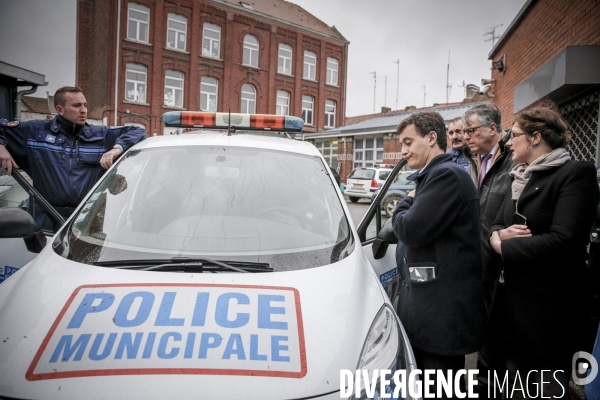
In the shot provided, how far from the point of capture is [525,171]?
85.6 inches

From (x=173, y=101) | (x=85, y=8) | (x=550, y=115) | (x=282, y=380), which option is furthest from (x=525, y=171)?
(x=85, y=8)

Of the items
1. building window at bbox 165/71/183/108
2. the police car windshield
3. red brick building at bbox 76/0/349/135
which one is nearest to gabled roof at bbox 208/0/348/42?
red brick building at bbox 76/0/349/135

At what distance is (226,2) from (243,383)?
2969 centimetres

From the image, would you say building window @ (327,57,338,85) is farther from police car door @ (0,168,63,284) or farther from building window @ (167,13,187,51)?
police car door @ (0,168,63,284)

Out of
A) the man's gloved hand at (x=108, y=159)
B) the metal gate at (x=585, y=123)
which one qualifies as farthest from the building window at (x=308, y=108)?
the man's gloved hand at (x=108, y=159)

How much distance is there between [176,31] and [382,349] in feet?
91.6

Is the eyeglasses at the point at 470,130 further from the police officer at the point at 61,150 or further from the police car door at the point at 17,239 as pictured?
the police car door at the point at 17,239

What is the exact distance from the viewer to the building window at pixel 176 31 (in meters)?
25.8

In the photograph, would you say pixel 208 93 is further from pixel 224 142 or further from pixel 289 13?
pixel 224 142

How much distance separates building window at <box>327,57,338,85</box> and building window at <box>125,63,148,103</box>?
45.3 ft

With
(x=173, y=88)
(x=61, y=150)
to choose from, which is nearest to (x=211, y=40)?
(x=173, y=88)

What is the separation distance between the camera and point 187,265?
5.80 ft

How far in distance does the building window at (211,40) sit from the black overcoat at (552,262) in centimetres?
2762

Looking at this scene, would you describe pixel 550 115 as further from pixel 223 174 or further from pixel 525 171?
pixel 223 174
